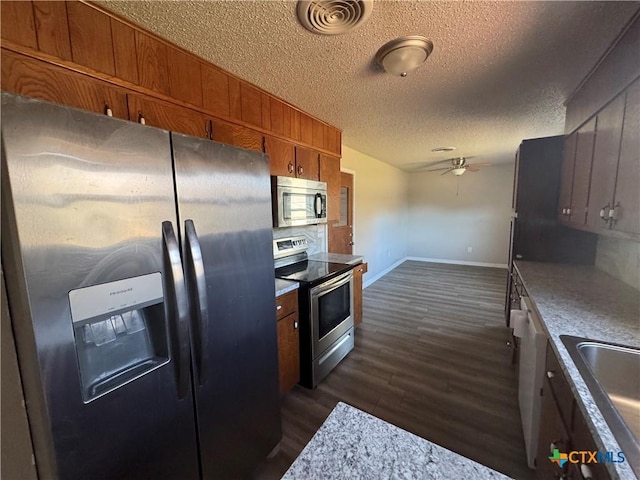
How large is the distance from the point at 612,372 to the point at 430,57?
1.82m

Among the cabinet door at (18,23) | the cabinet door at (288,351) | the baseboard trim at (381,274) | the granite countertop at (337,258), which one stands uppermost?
the cabinet door at (18,23)

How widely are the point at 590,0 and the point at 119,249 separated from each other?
7.18ft

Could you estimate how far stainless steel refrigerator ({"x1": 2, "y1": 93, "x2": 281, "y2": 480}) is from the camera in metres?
0.72

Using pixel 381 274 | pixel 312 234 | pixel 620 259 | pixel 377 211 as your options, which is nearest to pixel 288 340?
pixel 312 234

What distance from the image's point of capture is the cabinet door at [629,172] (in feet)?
3.86

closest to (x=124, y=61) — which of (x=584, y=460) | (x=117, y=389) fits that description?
(x=117, y=389)

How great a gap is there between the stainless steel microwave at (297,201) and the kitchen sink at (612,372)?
186 cm

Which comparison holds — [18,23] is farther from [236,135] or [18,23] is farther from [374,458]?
[374,458]

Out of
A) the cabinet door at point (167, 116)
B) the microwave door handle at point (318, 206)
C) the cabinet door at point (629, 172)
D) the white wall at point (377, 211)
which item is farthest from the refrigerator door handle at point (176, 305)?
the white wall at point (377, 211)

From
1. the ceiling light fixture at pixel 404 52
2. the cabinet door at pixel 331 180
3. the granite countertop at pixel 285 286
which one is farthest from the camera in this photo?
the cabinet door at pixel 331 180

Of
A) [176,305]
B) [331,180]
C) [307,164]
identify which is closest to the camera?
[176,305]

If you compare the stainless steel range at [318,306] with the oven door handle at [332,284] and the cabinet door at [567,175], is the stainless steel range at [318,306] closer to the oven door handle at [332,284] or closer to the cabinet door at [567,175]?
the oven door handle at [332,284]

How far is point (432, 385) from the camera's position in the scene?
2236 millimetres

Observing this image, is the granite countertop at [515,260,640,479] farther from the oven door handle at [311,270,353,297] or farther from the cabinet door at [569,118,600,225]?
the oven door handle at [311,270,353,297]
